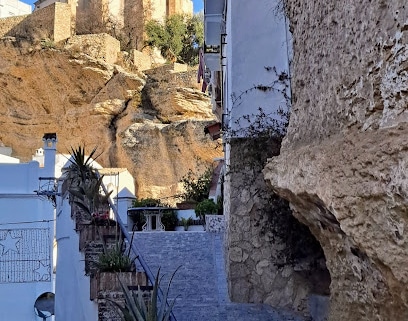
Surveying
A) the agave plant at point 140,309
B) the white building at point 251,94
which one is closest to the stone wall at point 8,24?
the white building at point 251,94

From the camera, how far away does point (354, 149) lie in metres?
2.58

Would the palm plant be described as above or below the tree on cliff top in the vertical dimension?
below

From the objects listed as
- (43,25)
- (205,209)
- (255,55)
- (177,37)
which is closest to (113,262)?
(255,55)

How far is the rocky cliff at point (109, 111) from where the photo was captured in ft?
85.0

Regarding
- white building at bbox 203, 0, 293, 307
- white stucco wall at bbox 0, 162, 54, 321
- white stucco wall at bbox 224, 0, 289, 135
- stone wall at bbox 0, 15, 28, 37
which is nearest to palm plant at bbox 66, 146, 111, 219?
white building at bbox 203, 0, 293, 307

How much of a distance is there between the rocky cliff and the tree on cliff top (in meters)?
6.16

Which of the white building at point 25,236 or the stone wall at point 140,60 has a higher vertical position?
the stone wall at point 140,60

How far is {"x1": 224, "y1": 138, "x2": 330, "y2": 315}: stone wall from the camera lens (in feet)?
24.1

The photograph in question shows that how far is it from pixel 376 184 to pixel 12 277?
10.1 m

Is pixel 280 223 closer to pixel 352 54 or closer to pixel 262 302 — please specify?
pixel 262 302

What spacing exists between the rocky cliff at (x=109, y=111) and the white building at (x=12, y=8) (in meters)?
11.9

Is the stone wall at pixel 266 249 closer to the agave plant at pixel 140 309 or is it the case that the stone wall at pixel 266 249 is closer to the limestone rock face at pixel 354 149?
the agave plant at pixel 140 309

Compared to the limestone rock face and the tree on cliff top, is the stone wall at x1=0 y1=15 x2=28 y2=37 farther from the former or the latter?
the limestone rock face

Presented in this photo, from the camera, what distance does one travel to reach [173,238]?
10.7 m
